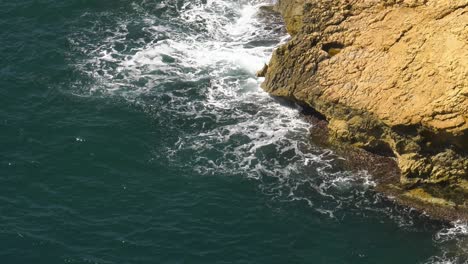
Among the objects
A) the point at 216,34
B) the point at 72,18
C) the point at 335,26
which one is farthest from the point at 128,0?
the point at 335,26

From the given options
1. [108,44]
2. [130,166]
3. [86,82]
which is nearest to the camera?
[130,166]

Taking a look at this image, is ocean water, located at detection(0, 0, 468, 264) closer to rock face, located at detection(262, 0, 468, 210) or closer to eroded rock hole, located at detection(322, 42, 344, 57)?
rock face, located at detection(262, 0, 468, 210)

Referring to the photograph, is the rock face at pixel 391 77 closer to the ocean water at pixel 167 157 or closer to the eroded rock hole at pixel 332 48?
the eroded rock hole at pixel 332 48

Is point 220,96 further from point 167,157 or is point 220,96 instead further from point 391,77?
point 391,77

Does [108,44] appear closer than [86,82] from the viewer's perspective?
No

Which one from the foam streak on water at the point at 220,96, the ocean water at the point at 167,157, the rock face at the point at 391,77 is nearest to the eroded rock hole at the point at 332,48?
the rock face at the point at 391,77

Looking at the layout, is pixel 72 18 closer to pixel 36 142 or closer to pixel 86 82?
pixel 86 82
